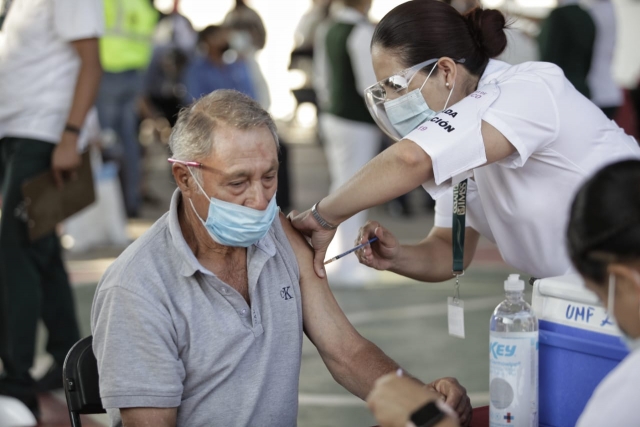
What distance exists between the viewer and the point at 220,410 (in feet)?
7.13

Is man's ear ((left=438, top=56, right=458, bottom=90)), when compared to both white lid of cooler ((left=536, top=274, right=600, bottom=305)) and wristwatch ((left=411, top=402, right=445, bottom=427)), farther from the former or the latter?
wristwatch ((left=411, top=402, right=445, bottom=427))

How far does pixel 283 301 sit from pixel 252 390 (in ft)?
0.76

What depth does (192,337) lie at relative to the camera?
212 cm

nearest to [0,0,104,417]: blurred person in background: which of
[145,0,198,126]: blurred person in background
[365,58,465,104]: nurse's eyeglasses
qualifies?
[365,58,465,104]: nurse's eyeglasses

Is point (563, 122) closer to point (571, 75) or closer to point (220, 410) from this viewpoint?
point (220, 410)

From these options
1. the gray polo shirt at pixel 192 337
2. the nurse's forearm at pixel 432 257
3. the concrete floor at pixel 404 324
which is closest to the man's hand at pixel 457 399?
the gray polo shirt at pixel 192 337

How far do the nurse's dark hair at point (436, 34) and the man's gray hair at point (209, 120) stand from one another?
43 centimetres

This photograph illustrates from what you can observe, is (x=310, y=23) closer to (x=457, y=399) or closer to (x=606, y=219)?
(x=457, y=399)

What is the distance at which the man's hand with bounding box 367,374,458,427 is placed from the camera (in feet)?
5.03

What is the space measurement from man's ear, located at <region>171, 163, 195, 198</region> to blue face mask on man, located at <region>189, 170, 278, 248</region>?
0.02 meters

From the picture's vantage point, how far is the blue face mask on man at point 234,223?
220cm

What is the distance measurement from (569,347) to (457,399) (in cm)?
31

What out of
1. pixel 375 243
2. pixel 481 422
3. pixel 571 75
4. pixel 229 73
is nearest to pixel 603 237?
pixel 481 422

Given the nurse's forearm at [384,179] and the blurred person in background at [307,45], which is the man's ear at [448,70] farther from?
the blurred person in background at [307,45]
